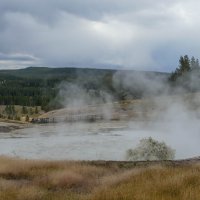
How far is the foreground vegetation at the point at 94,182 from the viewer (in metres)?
10.3

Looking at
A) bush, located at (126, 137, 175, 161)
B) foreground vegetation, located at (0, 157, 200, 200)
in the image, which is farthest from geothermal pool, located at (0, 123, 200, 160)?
foreground vegetation, located at (0, 157, 200, 200)

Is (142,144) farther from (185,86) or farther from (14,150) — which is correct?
(185,86)

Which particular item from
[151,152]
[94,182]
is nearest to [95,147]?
[151,152]

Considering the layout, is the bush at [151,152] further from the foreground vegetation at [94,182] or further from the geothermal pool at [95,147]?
the foreground vegetation at [94,182]

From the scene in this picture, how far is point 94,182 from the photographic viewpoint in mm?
13281

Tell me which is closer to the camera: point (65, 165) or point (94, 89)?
point (65, 165)

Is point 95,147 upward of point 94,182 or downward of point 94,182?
downward

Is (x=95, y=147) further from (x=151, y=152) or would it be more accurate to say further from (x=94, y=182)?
(x=94, y=182)

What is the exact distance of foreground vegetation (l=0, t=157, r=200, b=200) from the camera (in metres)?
10.3

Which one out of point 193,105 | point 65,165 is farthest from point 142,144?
point 193,105

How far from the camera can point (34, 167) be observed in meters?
15.9

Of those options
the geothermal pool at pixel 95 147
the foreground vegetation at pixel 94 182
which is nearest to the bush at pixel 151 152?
the geothermal pool at pixel 95 147

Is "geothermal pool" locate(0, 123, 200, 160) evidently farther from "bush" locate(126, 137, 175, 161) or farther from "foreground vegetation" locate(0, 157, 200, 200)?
"foreground vegetation" locate(0, 157, 200, 200)

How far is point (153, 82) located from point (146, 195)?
5997 centimetres
